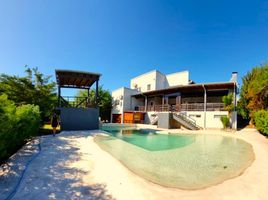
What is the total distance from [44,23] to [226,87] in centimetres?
2098

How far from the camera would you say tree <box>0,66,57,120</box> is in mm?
13812

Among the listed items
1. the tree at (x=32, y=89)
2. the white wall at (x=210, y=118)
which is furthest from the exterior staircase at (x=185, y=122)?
the tree at (x=32, y=89)

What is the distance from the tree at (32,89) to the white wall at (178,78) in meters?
22.0

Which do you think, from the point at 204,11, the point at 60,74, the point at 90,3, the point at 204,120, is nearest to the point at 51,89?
the point at 60,74

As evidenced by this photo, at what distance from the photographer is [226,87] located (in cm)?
2094

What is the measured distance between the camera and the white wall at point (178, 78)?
29528 millimetres

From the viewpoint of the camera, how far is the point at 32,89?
14.7 meters

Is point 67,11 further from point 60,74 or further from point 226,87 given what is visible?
point 226,87

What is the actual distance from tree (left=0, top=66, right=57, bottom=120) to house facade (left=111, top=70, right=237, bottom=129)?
13431 millimetres

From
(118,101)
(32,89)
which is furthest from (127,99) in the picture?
(32,89)

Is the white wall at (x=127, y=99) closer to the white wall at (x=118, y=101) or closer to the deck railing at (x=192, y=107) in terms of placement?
the white wall at (x=118, y=101)

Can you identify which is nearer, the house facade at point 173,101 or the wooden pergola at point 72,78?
the wooden pergola at point 72,78

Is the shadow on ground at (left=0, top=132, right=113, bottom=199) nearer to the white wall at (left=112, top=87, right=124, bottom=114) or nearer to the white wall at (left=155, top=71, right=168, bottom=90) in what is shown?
the white wall at (left=112, top=87, right=124, bottom=114)

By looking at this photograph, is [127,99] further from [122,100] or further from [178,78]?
[178,78]
